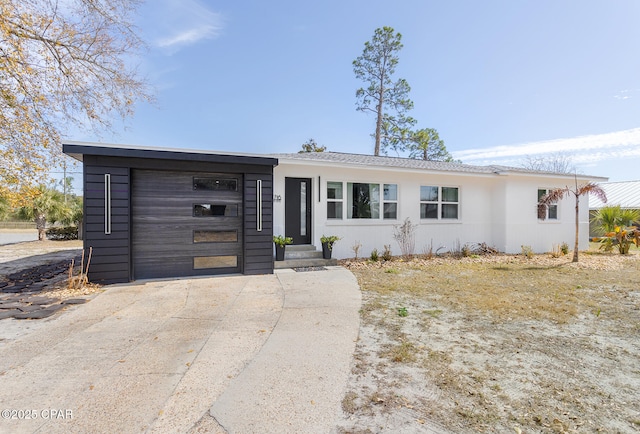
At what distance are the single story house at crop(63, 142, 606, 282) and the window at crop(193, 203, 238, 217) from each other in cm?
2

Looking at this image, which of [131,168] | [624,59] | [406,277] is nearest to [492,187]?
[624,59]

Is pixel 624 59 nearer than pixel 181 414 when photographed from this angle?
No

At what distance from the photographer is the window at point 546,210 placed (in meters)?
11.9

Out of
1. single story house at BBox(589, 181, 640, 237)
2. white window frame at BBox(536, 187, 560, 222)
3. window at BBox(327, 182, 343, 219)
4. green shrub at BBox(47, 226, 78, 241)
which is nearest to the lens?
window at BBox(327, 182, 343, 219)

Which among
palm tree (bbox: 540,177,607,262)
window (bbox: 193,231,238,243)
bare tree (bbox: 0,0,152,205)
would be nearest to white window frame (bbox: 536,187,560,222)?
palm tree (bbox: 540,177,607,262)

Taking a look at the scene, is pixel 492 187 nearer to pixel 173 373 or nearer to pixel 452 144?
pixel 173 373

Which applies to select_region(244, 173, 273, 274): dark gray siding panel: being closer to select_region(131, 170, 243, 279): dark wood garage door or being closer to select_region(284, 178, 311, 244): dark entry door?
select_region(131, 170, 243, 279): dark wood garage door

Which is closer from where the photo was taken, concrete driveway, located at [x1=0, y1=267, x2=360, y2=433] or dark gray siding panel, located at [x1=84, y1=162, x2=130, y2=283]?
concrete driveway, located at [x1=0, y1=267, x2=360, y2=433]

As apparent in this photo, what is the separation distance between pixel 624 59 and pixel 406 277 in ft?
36.9

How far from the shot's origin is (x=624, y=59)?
10547mm

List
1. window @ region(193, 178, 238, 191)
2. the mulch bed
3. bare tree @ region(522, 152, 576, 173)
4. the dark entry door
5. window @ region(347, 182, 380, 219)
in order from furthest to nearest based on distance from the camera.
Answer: bare tree @ region(522, 152, 576, 173), window @ region(347, 182, 380, 219), the dark entry door, window @ region(193, 178, 238, 191), the mulch bed

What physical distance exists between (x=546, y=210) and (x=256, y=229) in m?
11.4

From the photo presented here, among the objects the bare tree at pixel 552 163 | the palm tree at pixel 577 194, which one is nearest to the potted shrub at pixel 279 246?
the palm tree at pixel 577 194

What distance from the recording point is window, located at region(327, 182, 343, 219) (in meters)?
9.55
